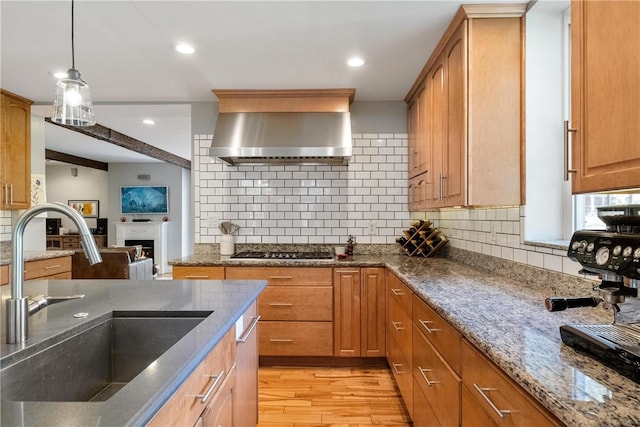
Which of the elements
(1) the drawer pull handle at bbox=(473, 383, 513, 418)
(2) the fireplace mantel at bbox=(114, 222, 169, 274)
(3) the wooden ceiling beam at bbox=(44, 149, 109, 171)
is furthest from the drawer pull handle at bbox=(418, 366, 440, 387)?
(2) the fireplace mantel at bbox=(114, 222, 169, 274)

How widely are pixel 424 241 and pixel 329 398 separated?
4.86ft

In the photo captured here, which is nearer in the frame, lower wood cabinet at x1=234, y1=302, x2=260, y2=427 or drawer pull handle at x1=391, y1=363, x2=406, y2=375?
lower wood cabinet at x1=234, y1=302, x2=260, y2=427

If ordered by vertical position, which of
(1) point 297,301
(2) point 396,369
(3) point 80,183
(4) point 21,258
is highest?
(3) point 80,183

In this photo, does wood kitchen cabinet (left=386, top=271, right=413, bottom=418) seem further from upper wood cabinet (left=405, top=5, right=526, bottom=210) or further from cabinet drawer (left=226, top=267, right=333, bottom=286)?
upper wood cabinet (left=405, top=5, right=526, bottom=210)

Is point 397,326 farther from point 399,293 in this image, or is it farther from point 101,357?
point 101,357

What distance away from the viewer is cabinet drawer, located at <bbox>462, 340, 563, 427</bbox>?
2.79 ft

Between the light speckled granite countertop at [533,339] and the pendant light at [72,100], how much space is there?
188 centimetres

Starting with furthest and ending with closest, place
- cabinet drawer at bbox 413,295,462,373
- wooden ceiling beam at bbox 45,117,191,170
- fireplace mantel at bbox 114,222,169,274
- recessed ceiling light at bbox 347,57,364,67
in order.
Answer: fireplace mantel at bbox 114,222,169,274 → wooden ceiling beam at bbox 45,117,191,170 → recessed ceiling light at bbox 347,57,364,67 → cabinet drawer at bbox 413,295,462,373

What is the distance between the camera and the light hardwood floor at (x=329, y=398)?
7.40 ft

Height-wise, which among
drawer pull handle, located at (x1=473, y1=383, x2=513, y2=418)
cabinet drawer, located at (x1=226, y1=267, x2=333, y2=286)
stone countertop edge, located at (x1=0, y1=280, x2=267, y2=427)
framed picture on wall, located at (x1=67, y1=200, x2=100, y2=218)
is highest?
framed picture on wall, located at (x1=67, y1=200, x2=100, y2=218)

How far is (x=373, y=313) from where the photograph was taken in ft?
9.71

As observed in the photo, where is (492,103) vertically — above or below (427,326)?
above

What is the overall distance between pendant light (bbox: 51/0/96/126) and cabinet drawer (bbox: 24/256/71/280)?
7.73 ft

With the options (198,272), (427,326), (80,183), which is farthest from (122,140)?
(427,326)
